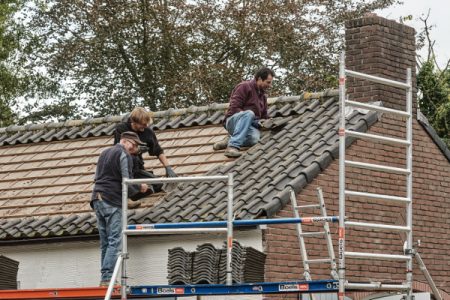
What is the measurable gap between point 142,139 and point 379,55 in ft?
14.4

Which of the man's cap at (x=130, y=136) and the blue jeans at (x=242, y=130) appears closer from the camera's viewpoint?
the man's cap at (x=130, y=136)

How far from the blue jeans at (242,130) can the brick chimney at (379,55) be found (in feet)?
6.75

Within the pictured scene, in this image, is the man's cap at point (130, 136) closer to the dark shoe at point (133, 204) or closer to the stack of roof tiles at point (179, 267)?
the dark shoe at point (133, 204)

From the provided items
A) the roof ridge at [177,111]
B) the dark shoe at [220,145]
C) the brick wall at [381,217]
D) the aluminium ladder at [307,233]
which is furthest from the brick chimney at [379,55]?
the aluminium ladder at [307,233]

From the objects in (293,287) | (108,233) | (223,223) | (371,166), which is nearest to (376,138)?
(371,166)

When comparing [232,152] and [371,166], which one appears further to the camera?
[232,152]

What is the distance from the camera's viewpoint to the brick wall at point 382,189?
17.3m

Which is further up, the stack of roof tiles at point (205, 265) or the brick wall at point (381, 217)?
the brick wall at point (381, 217)

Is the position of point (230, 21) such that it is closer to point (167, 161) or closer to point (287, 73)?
point (287, 73)

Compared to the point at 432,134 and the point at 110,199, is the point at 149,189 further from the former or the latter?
the point at 432,134

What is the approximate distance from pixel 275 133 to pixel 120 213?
4209 mm

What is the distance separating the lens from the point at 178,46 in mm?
38719

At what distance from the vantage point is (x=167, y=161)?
1888 cm

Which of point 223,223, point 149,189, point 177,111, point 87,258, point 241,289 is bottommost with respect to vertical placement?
point 241,289
